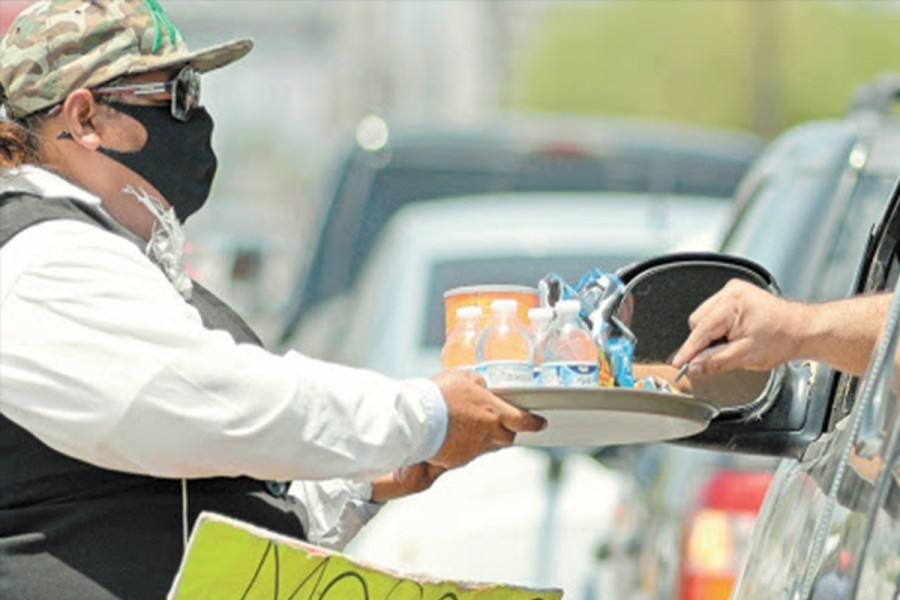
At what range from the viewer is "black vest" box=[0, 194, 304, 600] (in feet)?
15.3

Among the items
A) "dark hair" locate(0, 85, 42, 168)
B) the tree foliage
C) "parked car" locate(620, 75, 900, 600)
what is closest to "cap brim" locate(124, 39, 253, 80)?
"dark hair" locate(0, 85, 42, 168)

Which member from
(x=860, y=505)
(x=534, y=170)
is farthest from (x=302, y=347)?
(x=860, y=505)

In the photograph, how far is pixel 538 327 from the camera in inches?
188

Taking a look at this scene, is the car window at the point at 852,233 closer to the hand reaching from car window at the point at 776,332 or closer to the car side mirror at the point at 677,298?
the car side mirror at the point at 677,298

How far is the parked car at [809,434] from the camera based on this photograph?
4129mm

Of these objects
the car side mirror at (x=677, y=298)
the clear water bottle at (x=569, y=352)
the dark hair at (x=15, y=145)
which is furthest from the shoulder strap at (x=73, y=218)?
the car side mirror at (x=677, y=298)

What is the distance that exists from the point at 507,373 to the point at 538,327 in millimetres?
99

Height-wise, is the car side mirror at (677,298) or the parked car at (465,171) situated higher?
the car side mirror at (677,298)

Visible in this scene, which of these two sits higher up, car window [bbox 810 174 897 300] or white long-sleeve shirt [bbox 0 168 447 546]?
white long-sleeve shirt [bbox 0 168 447 546]

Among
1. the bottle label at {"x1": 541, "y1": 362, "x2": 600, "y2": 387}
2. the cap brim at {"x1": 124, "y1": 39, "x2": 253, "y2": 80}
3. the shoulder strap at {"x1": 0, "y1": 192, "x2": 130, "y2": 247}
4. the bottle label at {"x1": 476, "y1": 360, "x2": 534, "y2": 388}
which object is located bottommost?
the bottle label at {"x1": 476, "y1": 360, "x2": 534, "y2": 388}

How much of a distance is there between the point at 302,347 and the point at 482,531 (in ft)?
11.9

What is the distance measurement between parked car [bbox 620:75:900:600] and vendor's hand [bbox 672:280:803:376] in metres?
3.01

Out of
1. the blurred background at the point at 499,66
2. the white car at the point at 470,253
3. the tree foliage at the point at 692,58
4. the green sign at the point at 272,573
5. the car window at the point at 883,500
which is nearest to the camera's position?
the car window at the point at 883,500

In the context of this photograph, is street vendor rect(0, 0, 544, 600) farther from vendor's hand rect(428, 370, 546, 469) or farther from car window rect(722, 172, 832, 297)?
car window rect(722, 172, 832, 297)
